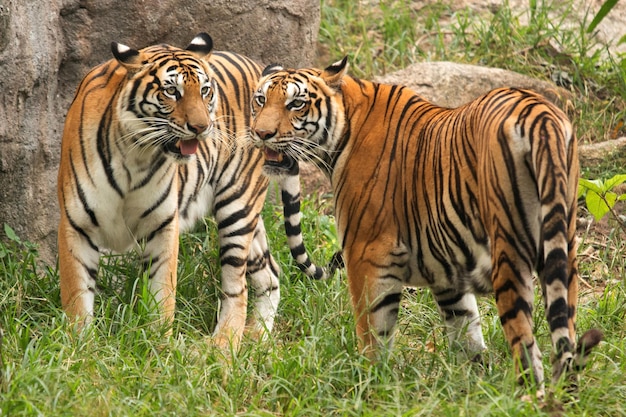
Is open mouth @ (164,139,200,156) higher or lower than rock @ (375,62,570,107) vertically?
higher

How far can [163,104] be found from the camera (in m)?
5.33

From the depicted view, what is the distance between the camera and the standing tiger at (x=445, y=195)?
392 centimetres

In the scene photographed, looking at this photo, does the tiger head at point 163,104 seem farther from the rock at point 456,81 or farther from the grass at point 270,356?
the rock at point 456,81

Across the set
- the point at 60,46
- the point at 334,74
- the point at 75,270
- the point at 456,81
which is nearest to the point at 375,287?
the point at 334,74

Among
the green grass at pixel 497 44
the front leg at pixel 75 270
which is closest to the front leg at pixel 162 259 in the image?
the front leg at pixel 75 270

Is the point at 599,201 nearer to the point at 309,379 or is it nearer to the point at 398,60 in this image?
the point at 309,379

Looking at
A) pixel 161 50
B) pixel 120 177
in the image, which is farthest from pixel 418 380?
pixel 161 50

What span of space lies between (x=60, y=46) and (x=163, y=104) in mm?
1480

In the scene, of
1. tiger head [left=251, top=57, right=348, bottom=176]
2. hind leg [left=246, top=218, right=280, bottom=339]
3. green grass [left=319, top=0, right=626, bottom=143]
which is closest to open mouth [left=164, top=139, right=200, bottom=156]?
tiger head [left=251, top=57, right=348, bottom=176]

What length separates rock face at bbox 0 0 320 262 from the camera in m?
5.96

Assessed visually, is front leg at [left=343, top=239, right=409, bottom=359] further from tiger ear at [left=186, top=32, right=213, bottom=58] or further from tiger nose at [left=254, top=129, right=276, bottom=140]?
tiger ear at [left=186, top=32, right=213, bottom=58]

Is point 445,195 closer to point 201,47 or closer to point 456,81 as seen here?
point 201,47

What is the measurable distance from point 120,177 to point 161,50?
75cm

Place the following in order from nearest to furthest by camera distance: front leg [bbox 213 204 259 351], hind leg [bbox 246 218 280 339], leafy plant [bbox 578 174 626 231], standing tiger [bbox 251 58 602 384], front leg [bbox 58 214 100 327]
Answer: standing tiger [bbox 251 58 602 384] → leafy plant [bbox 578 174 626 231] → front leg [bbox 58 214 100 327] → front leg [bbox 213 204 259 351] → hind leg [bbox 246 218 280 339]
